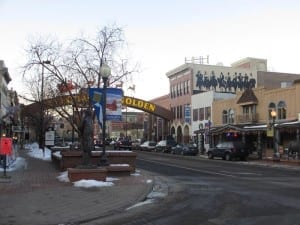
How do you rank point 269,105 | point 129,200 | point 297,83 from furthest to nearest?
point 269,105 → point 297,83 → point 129,200

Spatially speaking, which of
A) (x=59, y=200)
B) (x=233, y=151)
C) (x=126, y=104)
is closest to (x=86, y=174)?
(x=59, y=200)

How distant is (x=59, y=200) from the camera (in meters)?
13.7

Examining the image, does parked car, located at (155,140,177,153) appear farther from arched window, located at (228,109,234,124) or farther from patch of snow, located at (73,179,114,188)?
patch of snow, located at (73,179,114,188)

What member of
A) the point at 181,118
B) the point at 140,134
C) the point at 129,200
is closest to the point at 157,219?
the point at 129,200

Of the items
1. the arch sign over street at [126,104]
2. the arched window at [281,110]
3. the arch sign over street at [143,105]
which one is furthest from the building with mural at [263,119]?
the arch sign over street at [143,105]

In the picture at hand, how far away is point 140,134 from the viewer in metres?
128

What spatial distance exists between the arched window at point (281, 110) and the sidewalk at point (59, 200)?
3130 cm

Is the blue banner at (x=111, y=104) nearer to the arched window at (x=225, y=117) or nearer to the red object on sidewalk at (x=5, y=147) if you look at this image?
the red object on sidewalk at (x=5, y=147)

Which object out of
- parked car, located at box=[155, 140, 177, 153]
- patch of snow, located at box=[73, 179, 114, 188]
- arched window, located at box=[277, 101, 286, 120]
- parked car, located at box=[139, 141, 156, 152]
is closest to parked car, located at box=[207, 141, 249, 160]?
arched window, located at box=[277, 101, 286, 120]

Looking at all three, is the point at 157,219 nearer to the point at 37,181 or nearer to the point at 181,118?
the point at 37,181

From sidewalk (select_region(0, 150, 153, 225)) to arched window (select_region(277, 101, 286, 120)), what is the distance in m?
31.3

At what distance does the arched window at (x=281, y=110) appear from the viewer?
47.5 metres

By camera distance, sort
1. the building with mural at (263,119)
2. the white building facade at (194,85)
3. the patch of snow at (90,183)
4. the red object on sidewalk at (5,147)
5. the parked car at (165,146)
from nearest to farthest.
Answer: the patch of snow at (90,183) → the red object on sidewalk at (5,147) → the building with mural at (263,119) → the parked car at (165,146) → the white building facade at (194,85)

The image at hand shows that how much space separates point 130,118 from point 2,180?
14099 centimetres
